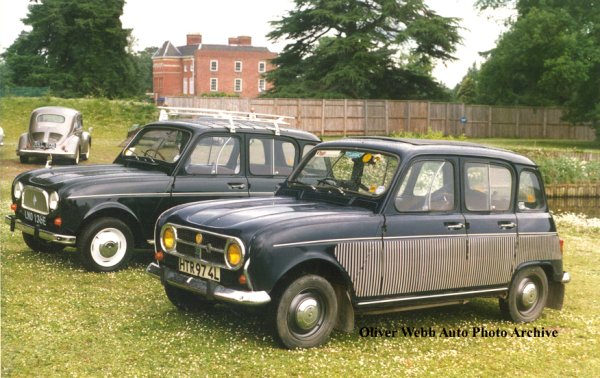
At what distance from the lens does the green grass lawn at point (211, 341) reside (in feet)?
21.3

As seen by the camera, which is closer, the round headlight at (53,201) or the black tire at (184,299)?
the black tire at (184,299)

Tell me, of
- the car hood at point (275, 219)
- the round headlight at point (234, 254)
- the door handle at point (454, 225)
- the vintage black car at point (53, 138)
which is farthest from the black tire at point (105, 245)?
the vintage black car at point (53, 138)

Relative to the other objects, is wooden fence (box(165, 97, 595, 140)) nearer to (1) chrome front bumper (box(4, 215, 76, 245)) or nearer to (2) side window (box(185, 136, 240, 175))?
(2) side window (box(185, 136, 240, 175))

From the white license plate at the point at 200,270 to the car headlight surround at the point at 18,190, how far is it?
414cm

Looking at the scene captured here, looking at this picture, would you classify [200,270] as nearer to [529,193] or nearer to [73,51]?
[529,193]

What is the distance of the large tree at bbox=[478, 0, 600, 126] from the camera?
49.2m

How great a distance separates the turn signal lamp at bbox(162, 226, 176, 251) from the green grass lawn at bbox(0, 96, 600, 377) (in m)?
0.76

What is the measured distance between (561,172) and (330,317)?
18.3 metres

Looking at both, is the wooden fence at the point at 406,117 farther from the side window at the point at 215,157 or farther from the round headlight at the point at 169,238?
the round headlight at the point at 169,238

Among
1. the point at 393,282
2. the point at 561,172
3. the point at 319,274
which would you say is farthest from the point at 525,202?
the point at 561,172

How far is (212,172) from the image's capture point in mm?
10617

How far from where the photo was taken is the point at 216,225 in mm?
7020

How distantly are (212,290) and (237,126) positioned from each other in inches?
169

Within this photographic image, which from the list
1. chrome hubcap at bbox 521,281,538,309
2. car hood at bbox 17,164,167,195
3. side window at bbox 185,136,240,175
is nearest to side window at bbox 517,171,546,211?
chrome hubcap at bbox 521,281,538,309
